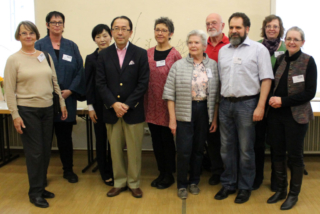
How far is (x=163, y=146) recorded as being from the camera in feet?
9.84

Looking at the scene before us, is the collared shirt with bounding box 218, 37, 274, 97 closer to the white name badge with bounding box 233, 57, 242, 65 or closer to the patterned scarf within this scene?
the white name badge with bounding box 233, 57, 242, 65

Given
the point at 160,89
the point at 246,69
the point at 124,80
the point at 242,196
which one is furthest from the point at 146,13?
the point at 242,196

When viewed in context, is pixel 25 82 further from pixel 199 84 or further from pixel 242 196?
pixel 242 196

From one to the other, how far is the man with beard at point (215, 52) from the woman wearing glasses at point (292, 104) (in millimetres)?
598

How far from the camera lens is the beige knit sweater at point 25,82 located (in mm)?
2436

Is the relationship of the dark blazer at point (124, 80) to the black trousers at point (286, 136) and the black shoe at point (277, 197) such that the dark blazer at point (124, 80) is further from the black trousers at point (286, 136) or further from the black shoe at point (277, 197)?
the black shoe at point (277, 197)

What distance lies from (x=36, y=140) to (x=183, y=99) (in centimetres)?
133

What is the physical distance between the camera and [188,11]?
4133 mm

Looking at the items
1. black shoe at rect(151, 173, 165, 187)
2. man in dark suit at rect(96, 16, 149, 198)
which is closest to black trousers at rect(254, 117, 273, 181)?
black shoe at rect(151, 173, 165, 187)

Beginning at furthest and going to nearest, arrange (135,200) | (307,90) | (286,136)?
(135,200) → (286,136) → (307,90)

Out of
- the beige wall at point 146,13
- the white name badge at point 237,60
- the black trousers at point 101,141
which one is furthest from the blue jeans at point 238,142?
the beige wall at point 146,13

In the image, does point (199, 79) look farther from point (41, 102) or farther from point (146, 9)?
point (146, 9)

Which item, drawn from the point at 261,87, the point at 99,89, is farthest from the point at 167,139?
the point at 261,87

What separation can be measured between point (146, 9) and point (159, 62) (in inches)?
66.8
